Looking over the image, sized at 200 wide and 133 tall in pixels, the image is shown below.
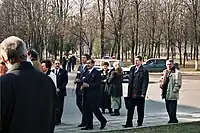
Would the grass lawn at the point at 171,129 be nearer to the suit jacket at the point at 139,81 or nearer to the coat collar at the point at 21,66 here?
the suit jacket at the point at 139,81

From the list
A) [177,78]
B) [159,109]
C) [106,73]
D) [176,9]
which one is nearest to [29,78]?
[177,78]

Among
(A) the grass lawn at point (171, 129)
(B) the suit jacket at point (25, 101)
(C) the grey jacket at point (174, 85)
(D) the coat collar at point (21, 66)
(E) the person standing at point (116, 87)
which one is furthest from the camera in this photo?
(E) the person standing at point (116, 87)

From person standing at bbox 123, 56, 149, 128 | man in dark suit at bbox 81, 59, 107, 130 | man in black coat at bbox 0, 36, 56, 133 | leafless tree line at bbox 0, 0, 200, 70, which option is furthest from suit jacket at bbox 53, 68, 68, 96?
leafless tree line at bbox 0, 0, 200, 70

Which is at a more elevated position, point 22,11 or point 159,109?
point 22,11

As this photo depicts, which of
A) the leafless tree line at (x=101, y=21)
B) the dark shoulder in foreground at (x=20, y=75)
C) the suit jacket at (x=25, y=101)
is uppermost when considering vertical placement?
the leafless tree line at (x=101, y=21)

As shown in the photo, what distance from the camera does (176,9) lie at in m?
56.2

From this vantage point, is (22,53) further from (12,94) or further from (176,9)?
(176,9)

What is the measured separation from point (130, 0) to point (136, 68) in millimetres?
38734

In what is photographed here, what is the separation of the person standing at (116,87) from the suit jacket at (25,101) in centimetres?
956

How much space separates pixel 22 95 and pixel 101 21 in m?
43.8

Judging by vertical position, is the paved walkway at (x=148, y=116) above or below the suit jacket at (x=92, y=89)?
below

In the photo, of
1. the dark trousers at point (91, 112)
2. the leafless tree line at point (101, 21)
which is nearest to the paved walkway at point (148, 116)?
the dark trousers at point (91, 112)

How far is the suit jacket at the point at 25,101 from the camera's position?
10.7ft

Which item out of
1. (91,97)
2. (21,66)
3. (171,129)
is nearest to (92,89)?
(91,97)
